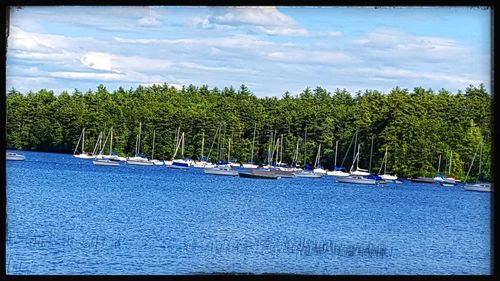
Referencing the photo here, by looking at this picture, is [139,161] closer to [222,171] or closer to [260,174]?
[222,171]

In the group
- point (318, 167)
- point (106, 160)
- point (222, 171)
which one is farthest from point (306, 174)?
point (106, 160)

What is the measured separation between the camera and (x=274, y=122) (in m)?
68.4

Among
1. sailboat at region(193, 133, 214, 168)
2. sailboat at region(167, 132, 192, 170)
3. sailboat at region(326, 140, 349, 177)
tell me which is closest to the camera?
sailboat at region(326, 140, 349, 177)

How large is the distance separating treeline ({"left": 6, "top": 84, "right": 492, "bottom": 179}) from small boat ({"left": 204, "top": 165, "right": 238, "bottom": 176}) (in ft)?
7.99

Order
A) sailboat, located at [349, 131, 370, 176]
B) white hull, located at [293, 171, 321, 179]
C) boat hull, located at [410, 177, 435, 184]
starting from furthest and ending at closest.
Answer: white hull, located at [293, 171, 321, 179], sailboat, located at [349, 131, 370, 176], boat hull, located at [410, 177, 435, 184]

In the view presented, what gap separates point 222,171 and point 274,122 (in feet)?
19.6

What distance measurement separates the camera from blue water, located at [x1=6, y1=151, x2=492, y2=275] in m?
18.8

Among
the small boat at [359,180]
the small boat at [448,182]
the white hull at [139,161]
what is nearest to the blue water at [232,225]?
the small boat at [359,180]

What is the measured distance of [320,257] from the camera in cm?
2131

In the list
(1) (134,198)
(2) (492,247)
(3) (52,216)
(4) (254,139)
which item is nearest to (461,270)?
(2) (492,247)

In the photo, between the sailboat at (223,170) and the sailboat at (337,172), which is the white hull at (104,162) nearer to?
the sailboat at (223,170)

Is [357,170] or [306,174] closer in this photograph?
[357,170]

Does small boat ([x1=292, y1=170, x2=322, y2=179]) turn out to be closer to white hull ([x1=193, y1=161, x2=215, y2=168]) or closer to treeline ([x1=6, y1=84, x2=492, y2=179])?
treeline ([x1=6, y1=84, x2=492, y2=179])

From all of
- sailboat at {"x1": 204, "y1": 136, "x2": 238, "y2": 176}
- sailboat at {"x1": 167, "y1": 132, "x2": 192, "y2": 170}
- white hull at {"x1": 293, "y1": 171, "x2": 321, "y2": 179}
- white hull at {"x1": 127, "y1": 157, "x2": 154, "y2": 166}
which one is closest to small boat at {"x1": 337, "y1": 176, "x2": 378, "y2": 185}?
white hull at {"x1": 293, "y1": 171, "x2": 321, "y2": 179}
